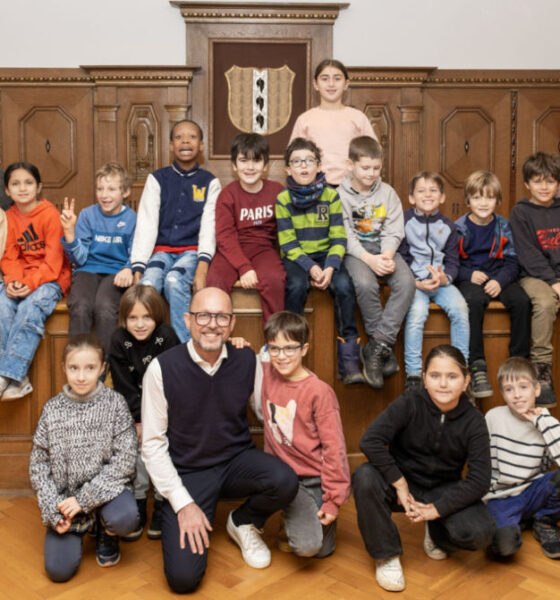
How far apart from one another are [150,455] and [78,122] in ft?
12.3

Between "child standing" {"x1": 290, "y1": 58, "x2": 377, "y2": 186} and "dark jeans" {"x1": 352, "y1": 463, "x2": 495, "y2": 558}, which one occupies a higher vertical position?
"child standing" {"x1": 290, "y1": 58, "x2": 377, "y2": 186}

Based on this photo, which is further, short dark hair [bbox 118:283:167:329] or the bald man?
short dark hair [bbox 118:283:167:329]

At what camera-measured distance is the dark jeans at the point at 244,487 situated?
8.12 ft

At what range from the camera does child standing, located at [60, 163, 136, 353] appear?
10.3 feet

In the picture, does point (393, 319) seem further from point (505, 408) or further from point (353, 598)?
point (353, 598)

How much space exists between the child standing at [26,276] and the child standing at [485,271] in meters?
1.95

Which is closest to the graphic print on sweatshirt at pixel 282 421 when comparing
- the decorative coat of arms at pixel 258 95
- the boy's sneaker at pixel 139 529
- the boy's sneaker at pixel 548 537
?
the boy's sneaker at pixel 139 529

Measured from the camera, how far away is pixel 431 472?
98.3 inches

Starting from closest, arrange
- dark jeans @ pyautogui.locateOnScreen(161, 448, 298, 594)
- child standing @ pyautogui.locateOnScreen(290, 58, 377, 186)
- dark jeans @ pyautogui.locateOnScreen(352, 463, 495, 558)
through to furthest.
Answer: dark jeans @ pyautogui.locateOnScreen(352, 463, 495, 558) → dark jeans @ pyautogui.locateOnScreen(161, 448, 298, 594) → child standing @ pyautogui.locateOnScreen(290, 58, 377, 186)

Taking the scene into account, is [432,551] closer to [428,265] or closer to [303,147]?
[428,265]

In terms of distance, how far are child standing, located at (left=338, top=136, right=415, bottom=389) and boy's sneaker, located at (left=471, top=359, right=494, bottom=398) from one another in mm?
371

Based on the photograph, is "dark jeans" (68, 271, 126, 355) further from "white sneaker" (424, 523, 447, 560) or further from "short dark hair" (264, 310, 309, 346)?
"white sneaker" (424, 523, 447, 560)

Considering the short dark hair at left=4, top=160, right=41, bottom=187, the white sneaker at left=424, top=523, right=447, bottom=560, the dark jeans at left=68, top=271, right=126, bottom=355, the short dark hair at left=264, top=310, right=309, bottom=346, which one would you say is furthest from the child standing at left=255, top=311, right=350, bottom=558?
the short dark hair at left=4, top=160, right=41, bottom=187

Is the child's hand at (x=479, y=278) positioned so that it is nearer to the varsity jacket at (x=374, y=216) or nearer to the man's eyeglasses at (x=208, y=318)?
the varsity jacket at (x=374, y=216)
